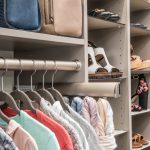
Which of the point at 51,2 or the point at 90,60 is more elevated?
the point at 51,2

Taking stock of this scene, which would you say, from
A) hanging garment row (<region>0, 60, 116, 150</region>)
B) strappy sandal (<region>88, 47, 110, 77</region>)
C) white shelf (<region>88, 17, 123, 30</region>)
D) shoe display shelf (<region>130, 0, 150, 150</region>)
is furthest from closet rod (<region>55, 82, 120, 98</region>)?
shoe display shelf (<region>130, 0, 150, 150</region>)

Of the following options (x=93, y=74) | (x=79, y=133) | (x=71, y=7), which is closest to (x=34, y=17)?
(x=71, y=7)

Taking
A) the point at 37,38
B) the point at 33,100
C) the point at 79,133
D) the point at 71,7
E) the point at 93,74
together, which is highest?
the point at 71,7

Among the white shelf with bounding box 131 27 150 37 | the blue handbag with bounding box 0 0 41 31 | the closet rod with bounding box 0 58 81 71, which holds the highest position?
the white shelf with bounding box 131 27 150 37

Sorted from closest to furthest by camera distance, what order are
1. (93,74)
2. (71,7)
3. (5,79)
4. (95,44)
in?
1. (71,7)
2. (5,79)
3. (93,74)
4. (95,44)

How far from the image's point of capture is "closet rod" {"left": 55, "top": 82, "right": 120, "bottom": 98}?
1.16 meters

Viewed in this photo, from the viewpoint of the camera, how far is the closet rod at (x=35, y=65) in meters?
1.03

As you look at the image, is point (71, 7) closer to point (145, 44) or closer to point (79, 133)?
point (79, 133)

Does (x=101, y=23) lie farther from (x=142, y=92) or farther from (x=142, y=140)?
(x=142, y=140)

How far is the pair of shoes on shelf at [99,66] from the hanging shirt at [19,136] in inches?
30.2

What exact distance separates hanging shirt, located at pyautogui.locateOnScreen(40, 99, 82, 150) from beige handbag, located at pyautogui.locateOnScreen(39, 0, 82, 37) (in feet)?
1.07

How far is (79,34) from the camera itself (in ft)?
4.25

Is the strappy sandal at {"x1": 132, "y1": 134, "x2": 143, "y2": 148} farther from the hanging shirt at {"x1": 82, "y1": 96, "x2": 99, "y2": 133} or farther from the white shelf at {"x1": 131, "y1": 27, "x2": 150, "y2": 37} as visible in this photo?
the hanging shirt at {"x1": 82, "y1": 96, "x2": 99, "y2": 133}

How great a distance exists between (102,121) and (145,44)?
1.16m
